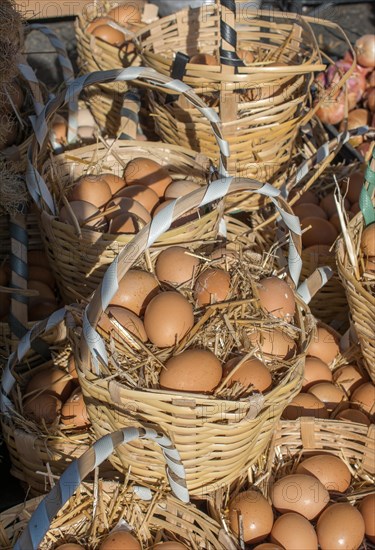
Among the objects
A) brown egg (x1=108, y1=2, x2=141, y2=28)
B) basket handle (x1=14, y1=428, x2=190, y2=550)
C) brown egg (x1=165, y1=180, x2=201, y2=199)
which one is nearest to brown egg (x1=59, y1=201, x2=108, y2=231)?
brown egg (x1=165, y1=180, x2=201, y2=199)

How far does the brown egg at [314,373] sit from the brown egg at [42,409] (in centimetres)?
72

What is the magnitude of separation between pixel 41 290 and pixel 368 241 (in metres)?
1.05

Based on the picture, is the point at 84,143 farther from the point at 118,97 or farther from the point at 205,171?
the point at 205,171

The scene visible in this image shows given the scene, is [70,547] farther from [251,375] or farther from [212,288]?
[212,288]

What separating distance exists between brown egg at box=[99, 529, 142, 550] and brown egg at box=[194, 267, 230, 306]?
594 mm

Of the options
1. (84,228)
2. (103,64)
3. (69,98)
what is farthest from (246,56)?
(84,228)

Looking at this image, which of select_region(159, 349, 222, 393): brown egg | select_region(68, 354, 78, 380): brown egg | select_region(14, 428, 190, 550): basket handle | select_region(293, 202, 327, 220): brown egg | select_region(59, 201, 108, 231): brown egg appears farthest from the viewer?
select_region(293, 202, 327, 220): brown egg

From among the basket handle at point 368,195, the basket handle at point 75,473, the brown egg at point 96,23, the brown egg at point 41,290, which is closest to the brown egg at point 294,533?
the basket handle at point 75,473

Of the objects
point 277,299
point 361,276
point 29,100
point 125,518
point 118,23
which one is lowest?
point 125,518

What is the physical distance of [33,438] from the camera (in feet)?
5.97

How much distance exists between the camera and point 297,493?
5.84 ft

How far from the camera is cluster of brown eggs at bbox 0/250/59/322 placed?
2275mm

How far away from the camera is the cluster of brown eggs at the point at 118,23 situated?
9.78ft

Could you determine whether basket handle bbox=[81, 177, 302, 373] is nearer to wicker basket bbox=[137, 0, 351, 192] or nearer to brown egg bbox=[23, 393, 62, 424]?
brown egg bbox=[23, 393, 62, 424]
